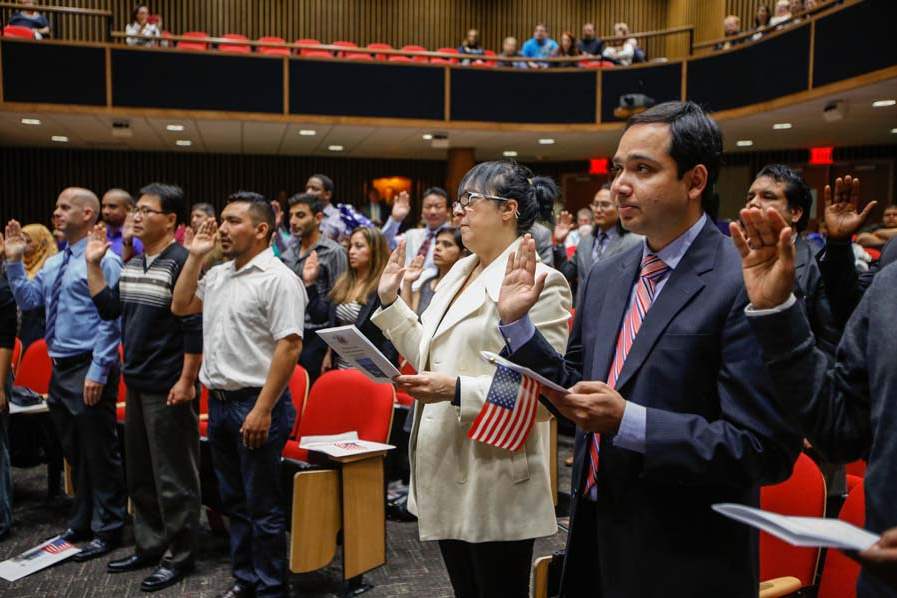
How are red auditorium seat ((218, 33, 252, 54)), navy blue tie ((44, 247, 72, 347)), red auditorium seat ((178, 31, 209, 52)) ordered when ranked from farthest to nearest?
red auditorium seat ((218, 33, 252, 54))
red auditorium seat ((178, 31, 209, 52))
navy blue tie ((44, 247, 72, 347))

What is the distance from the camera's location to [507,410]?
158 cm

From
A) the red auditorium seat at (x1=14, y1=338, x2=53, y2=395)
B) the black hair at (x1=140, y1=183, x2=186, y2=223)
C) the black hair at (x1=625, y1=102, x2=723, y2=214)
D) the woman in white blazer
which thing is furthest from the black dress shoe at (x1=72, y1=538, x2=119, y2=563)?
the black hair at (x1=625, y1=102, x2=723, y2=214)

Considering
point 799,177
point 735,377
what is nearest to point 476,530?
point 735,377

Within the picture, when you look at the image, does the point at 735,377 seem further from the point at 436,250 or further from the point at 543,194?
the point at 436,250

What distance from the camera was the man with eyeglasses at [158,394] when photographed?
3.17 m

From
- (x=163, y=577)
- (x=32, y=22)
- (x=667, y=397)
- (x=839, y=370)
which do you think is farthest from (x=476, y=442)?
(x=32, y=22)

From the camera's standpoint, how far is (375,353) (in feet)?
6.27

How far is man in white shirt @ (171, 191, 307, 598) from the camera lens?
2912 millimetres

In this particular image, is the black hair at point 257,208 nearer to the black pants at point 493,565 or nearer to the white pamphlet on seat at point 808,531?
the black pants at point 493,565

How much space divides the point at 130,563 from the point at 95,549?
0.90 ft

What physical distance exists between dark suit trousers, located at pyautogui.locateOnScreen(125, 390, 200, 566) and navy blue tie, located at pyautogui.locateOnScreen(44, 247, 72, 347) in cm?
75

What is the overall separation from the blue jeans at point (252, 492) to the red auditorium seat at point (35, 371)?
2080 mm

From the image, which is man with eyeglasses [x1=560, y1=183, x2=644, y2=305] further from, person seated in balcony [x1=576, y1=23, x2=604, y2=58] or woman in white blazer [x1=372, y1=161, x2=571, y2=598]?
person seated in balcony [x1=576, y1=23, x2=604, y2=58]

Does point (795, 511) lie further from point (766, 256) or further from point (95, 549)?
point (95, 549)
